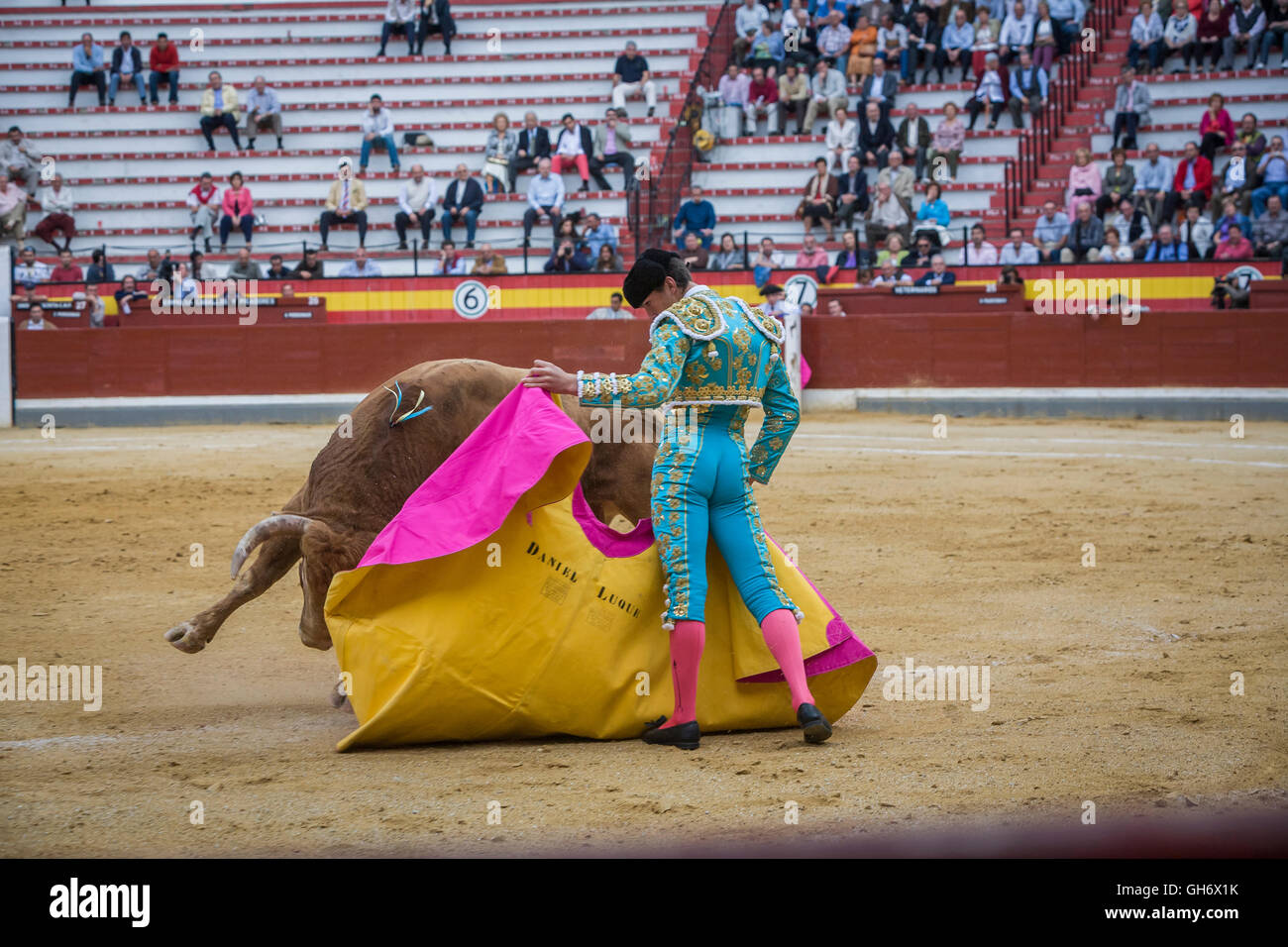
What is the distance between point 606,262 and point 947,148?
167 inches

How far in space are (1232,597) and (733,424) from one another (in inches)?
109

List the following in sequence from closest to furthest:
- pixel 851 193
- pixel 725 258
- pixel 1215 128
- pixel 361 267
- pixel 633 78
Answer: pixel 1215 128
pixel 725 258
pixel 851 193
pixel 361 267
pixel 633 78

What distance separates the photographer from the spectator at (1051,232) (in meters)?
14.4

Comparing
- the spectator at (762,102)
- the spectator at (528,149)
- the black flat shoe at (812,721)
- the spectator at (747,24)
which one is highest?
the spectator at (747,24)

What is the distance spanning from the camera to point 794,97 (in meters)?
17.1

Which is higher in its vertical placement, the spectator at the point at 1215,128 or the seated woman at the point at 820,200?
the spectator at the point at 1215,128

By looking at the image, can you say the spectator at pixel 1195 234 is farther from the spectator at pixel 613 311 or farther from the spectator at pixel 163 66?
the spectator at pixel 163 66

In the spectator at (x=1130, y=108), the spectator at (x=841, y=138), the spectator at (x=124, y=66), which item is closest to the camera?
the spectator at (x=1130, y=108)

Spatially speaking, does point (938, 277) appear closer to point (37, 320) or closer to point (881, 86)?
point (881, 86)

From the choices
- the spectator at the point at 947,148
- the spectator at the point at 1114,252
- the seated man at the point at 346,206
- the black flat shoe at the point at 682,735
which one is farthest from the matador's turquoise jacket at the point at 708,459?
the seated man at the point at 346,206

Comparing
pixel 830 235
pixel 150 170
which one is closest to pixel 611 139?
pixel 830 235

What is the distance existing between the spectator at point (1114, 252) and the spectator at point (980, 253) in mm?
1111

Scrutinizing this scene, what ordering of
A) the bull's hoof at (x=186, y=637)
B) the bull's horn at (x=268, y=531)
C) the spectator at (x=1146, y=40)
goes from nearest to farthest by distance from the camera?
the bull's horn at (x=268, y=531) → the bull's hoof at (x=186, y=637) → the spectator at (x=1146, y=40)

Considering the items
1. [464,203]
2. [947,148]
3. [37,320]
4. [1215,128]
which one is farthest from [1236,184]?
[37,320]
